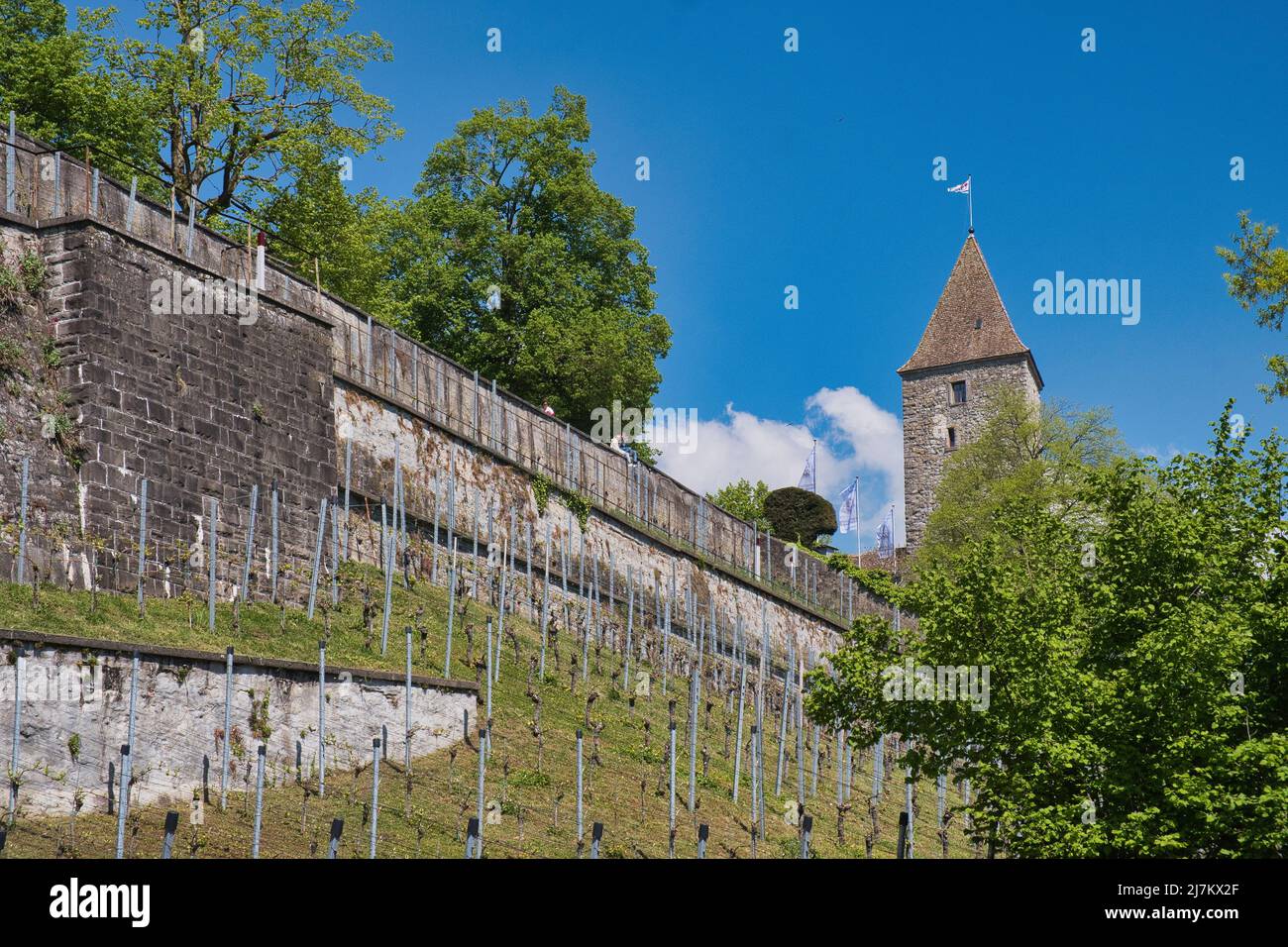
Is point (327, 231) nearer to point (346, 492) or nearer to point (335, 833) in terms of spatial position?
point (346, 492)

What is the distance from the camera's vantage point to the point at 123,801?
12797 mm

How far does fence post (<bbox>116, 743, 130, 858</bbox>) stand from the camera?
12594mm

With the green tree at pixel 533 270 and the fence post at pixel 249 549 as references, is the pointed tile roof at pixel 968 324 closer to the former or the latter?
the green tree at pixel 533 270

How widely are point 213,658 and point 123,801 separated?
314 cm

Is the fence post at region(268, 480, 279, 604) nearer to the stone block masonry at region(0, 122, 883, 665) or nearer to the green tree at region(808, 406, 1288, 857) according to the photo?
the stone block masonry at region(0, 122, 883, 665)

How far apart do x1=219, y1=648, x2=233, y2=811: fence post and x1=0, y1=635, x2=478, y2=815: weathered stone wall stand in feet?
0.22

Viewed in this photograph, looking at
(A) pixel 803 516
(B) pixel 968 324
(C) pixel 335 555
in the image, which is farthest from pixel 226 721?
(B) pixel 968 324

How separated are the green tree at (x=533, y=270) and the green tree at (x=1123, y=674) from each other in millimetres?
21141

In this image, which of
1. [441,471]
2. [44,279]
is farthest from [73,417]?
[441,471]

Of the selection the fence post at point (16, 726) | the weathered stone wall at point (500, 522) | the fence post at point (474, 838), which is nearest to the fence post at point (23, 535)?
the fence post at point (16, 726)

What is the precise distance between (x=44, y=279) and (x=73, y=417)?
6.12 ft

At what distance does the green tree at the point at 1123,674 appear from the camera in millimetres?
15727

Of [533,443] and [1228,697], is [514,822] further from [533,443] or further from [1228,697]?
[533,443]

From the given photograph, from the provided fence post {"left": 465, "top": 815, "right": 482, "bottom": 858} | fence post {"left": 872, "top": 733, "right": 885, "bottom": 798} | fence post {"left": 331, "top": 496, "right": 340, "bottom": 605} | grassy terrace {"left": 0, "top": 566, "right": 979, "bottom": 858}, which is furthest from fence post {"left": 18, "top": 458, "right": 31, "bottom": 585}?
fence post {"left": 872, "top": 733, "right": 885, "bottom": 798}
